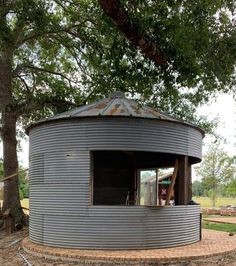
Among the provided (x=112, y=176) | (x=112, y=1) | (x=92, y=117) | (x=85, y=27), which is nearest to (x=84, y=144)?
(x=92, y=117)

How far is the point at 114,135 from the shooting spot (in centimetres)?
1088

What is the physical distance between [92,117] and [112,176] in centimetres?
376

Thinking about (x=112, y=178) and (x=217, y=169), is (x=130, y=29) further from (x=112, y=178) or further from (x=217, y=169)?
(x=217, y=169)

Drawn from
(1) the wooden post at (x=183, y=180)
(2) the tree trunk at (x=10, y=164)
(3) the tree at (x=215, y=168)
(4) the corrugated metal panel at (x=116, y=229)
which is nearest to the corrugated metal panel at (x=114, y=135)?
(1) the wooden post at (x=183, y=180)

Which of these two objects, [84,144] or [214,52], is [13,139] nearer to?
[84,144]

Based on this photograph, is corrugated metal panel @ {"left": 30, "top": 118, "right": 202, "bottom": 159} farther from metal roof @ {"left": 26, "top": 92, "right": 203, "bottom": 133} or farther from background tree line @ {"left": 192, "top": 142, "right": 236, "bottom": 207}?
background tree line @ {"left": 192, "top": 142, "right": 236, "bottom": 207}

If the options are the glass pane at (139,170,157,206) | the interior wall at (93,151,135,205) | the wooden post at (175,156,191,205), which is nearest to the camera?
→ the wooden post at (175,156,191,205)

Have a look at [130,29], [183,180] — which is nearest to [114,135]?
[183,180]

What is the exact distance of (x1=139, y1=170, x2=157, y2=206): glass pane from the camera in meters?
15.4

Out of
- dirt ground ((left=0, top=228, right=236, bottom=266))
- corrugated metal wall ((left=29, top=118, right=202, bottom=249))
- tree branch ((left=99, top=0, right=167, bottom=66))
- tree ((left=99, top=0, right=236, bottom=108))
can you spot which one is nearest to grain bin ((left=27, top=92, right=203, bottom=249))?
corrugated metal wall ((left=29, top=118, right=202, bottom=249))

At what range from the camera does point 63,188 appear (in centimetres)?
1103

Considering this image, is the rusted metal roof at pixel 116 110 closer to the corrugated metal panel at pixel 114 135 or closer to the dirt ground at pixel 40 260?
the corrugated metal panel at pixel 114 135

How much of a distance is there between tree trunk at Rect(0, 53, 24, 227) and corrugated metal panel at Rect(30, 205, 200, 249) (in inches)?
192

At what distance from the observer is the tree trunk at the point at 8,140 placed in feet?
51.9
